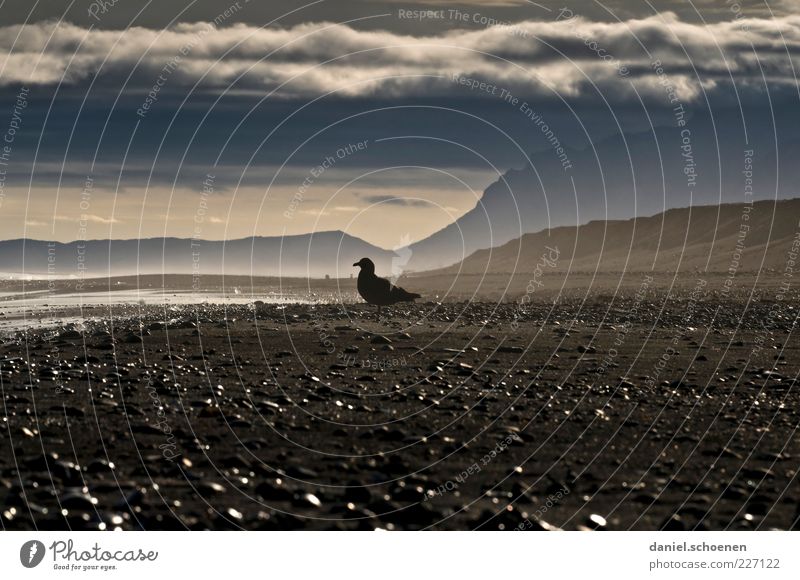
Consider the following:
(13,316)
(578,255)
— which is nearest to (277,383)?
(13,316)

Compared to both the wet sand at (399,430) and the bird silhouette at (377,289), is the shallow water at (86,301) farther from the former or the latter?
the bird silhouette at (377,289)

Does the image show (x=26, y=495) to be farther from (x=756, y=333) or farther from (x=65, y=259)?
(x=65, y=259)

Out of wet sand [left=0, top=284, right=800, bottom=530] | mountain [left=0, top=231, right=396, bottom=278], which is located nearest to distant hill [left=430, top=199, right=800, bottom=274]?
mountain [left=0, top=231, right=396, bottom=278]

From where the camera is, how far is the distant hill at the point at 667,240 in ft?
383

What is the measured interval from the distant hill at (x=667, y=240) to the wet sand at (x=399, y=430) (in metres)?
81.4

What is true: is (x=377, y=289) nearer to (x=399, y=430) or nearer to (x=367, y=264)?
(x=367, y=264)

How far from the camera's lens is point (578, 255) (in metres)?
153

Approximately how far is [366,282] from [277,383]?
14219 mm

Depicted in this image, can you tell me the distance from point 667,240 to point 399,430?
142 metres

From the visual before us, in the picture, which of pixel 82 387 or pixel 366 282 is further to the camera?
pixel 366 282

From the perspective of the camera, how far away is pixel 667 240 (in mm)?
153125

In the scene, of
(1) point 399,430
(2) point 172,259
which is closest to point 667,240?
(2) point 172,259
